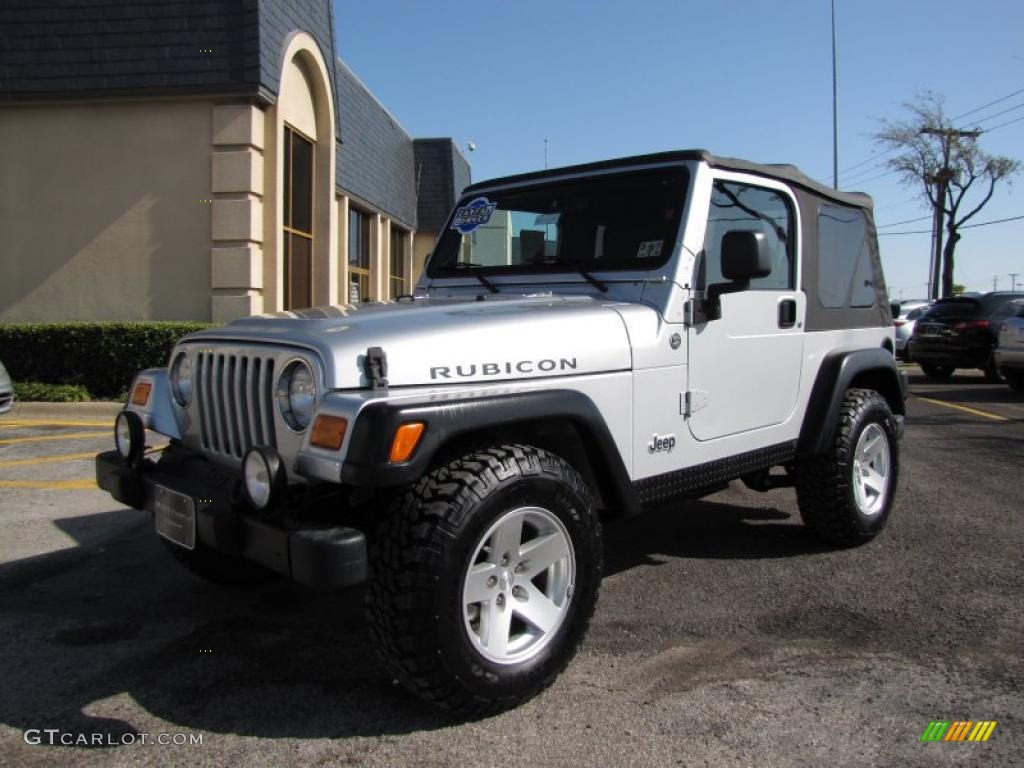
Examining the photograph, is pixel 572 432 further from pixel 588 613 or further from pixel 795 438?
pixel 795 438

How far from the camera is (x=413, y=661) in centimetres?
245

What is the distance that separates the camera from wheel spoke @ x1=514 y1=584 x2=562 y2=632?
281 centimetres

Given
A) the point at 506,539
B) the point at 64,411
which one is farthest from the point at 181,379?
the point at 64,411

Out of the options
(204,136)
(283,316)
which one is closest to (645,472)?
(283,316)

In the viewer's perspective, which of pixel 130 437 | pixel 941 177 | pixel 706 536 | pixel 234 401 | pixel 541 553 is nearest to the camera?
pixel 541 553

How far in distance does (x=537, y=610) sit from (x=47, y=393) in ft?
31.5

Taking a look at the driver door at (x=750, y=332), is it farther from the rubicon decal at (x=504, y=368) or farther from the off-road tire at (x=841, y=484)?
the rubicon decal at (x=504, y=368)

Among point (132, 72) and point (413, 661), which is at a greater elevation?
point (132, 72)

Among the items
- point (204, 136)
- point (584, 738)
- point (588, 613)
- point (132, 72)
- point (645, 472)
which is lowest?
point (584, 738)

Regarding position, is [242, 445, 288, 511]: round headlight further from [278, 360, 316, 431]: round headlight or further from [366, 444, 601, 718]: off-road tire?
[366, 444, 601, 718]: off-road tire

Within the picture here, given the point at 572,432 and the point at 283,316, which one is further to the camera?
the point at 283,316

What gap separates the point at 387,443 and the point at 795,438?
2599 millimetres

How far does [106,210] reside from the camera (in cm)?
1120

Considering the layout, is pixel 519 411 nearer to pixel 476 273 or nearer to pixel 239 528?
pixel 239 528
